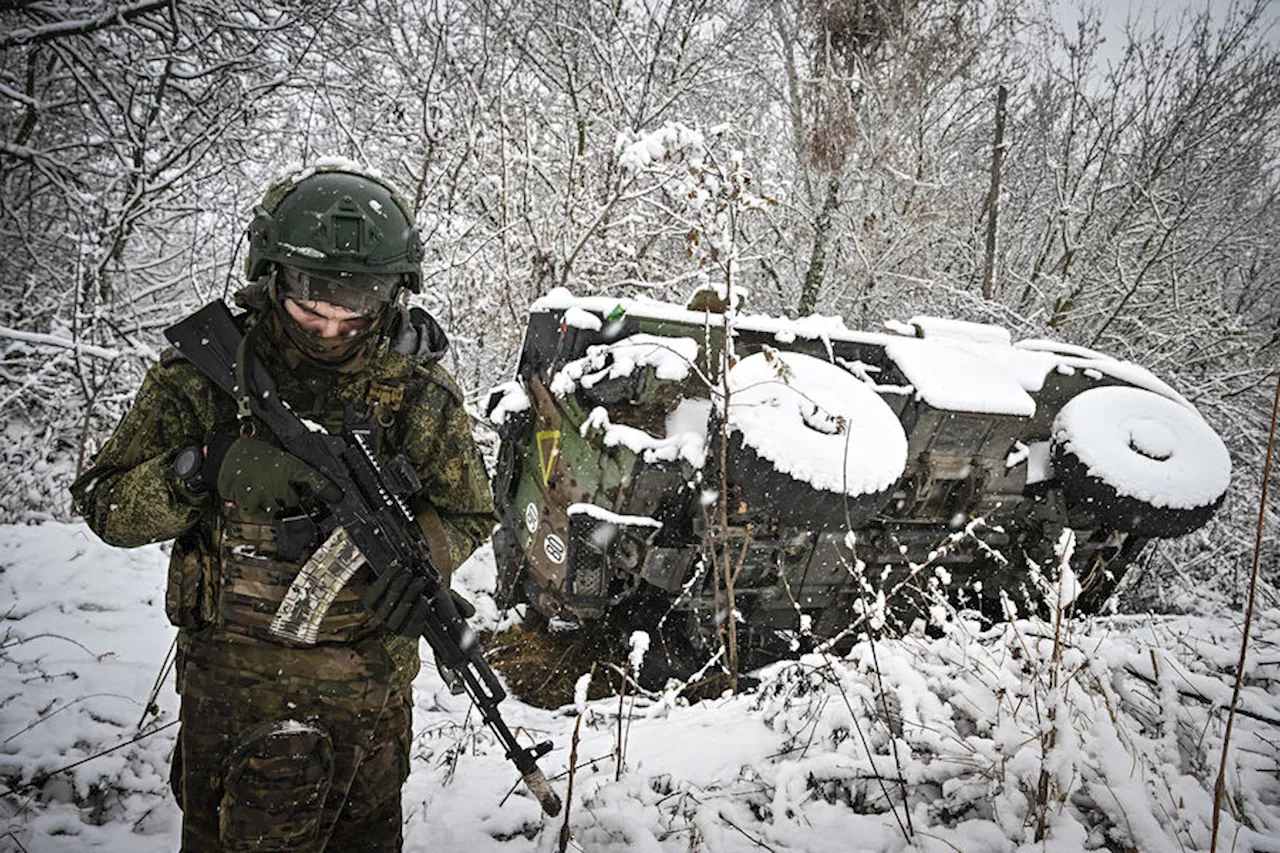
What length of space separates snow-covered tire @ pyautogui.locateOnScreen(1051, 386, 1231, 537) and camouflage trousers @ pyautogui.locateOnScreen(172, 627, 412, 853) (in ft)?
15.3

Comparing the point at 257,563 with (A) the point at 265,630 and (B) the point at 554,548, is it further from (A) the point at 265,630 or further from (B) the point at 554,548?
(B) the point at 554,548

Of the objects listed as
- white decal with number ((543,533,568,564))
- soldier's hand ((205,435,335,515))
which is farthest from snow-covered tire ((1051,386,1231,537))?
soldier's hand ((205,435,335,515))

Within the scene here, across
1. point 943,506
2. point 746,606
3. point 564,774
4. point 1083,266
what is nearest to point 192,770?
point 564,774

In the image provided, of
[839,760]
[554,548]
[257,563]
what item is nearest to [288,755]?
[257,563]

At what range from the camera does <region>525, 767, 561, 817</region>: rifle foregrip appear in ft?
6.65

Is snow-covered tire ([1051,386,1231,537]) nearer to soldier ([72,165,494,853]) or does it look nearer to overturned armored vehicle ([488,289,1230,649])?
overturned armored vehicle ([488,289,1230,649])

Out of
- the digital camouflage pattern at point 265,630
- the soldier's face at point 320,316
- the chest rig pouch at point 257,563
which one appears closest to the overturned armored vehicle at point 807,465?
the digital camouflage pattern at point 265,630

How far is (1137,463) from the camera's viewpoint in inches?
184

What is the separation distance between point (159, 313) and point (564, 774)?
19.1 feet

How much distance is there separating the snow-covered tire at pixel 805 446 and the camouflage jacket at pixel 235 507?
5.49 ft

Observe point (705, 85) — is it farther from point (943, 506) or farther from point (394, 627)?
point (394, 627)

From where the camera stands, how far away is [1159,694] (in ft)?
6.72

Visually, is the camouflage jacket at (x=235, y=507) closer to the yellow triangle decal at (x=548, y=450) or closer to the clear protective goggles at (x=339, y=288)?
the clear protective goggles at (x=339, y=288)

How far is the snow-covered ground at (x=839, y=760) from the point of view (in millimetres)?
1835
